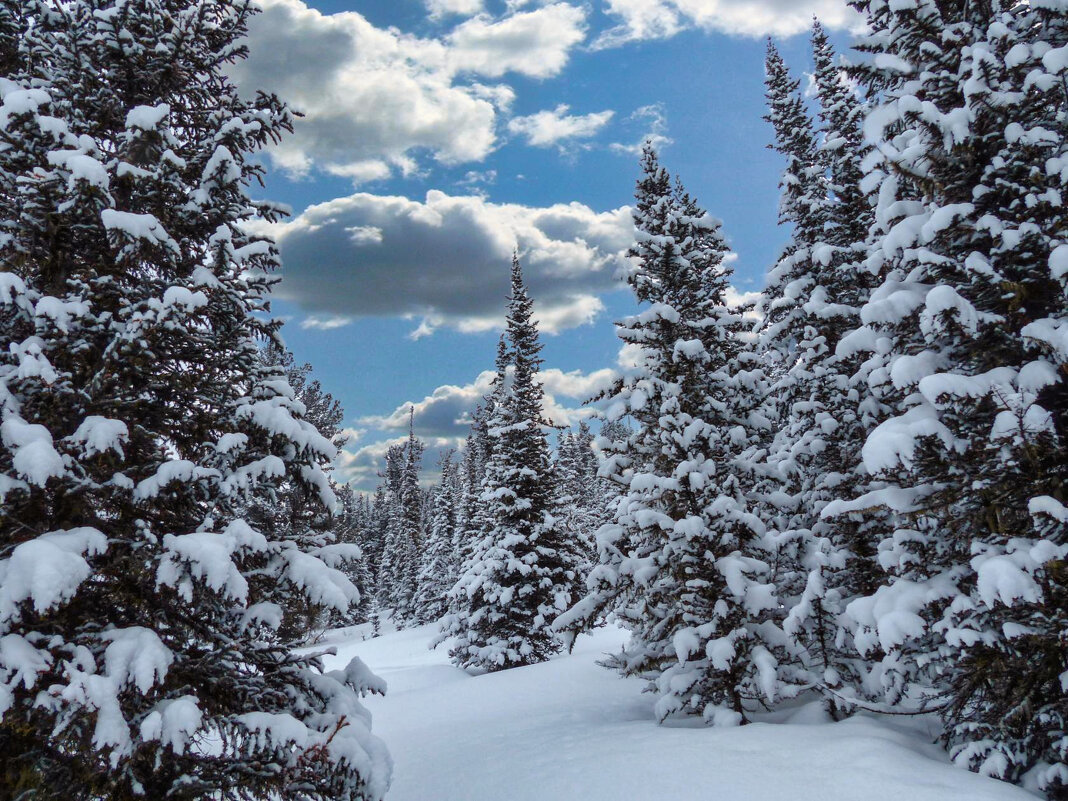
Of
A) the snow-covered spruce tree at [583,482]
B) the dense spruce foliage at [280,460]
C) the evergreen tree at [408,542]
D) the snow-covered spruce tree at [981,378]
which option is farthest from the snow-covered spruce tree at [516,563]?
the evergreen tree at [408,542]

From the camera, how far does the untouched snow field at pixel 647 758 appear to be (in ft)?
19.9

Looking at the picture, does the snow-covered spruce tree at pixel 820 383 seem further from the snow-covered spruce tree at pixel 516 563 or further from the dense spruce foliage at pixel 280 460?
the snow-covered spruce tree at pixel 516 563

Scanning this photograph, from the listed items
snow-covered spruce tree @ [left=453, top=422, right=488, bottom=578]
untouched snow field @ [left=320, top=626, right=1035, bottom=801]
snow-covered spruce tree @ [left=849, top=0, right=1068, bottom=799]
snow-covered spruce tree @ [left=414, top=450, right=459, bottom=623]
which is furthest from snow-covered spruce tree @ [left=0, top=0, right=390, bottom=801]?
snow-covered spruce tree @ [left=414, top=450, right=459, bottom=623]

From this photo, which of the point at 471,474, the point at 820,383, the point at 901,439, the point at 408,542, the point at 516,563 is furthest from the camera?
the point at 408,542

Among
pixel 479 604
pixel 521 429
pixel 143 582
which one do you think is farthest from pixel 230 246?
pixel 479 604

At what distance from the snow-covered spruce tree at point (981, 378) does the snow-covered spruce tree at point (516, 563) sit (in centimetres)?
1374

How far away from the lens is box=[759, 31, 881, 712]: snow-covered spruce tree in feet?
33.8

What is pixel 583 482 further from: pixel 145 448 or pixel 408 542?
pixel 145 448

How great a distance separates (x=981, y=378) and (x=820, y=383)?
18.8ft

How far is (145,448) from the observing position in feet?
21.1

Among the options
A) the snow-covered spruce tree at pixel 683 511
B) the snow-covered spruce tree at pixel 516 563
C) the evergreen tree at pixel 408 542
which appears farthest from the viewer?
the evergreen tree at pixel 408 542

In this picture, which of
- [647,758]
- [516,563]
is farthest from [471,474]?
[647,758]

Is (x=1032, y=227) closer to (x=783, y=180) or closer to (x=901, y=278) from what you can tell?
(x=901, y=278)

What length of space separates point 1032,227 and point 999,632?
15.1 feet
